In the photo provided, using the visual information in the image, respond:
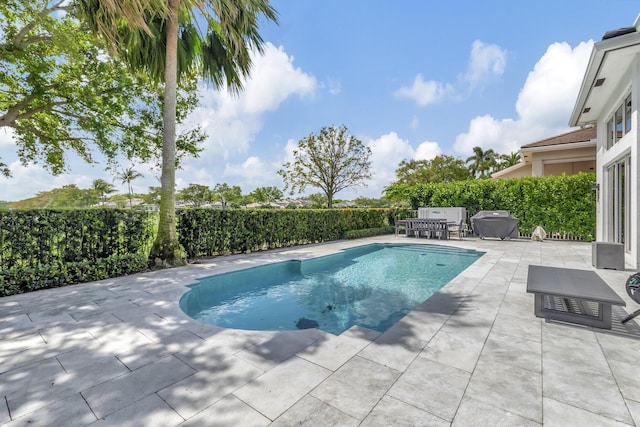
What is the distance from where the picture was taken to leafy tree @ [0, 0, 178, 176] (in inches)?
337

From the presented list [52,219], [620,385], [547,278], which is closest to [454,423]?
[620,385]

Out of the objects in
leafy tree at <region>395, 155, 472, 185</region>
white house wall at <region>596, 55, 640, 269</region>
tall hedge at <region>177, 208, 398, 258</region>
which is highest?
leafy tree at <region>395, 155, 472, 185</region>

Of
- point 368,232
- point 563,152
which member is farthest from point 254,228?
point 563,152

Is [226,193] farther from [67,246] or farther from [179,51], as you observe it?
[67,246]

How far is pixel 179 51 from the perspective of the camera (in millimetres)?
8305

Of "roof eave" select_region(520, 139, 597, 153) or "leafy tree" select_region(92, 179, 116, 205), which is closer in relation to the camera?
"roof eave" select_region(520, 139, 597, 153)

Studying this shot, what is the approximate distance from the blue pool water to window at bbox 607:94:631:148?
16.5 feet

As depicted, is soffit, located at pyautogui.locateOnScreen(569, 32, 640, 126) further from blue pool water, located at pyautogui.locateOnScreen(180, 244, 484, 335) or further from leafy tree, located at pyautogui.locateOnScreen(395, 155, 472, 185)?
leafy tree, located at pyautogui.locateOnScreen(395, 155, 472, 185)

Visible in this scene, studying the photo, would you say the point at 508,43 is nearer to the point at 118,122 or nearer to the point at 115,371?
the point at 115,371

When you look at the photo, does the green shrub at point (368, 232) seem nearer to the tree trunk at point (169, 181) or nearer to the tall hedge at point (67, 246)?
the tree trunk at point (169, 181)

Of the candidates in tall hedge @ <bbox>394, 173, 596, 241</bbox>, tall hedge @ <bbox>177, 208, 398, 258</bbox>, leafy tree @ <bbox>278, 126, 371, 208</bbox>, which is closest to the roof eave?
tall hedge @ <bbox>394, 173, 596, 241</bbox>

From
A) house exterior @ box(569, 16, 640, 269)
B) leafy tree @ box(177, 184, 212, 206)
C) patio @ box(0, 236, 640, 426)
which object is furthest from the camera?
leafy tree @ box(177, 184, 212, 206)

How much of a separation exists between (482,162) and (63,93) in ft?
160

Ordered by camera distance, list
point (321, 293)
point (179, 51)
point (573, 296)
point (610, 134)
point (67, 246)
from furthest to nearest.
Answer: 1. point (610, 134)
2. point (179, 51)
3. point (321, 293)
4. point (67, 246)
5. point (573, 296)
